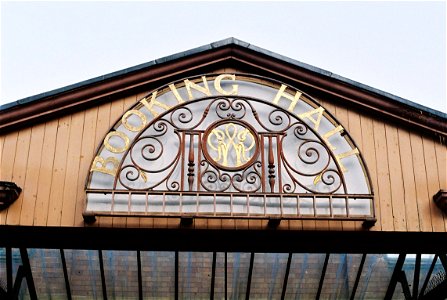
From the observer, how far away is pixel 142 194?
34.1ft

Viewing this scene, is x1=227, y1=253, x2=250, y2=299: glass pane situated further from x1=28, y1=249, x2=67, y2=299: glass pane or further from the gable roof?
the gable roof

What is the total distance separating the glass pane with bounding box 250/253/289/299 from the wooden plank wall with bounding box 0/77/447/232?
2.14 metres

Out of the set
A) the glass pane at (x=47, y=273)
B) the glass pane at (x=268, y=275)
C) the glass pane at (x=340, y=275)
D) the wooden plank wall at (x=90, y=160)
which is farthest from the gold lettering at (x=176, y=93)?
the glass pane at (x=340, y=275)

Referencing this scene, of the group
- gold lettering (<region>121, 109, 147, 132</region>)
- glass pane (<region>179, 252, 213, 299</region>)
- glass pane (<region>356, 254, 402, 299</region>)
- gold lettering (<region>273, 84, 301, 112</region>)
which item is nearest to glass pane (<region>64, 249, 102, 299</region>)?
glass pane (<region>179, 252, 213, 299</region>)

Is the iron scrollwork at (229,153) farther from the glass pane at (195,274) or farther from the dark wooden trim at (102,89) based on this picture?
the glass pane at (195,274)

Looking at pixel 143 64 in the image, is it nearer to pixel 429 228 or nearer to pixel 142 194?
pixel 142 194

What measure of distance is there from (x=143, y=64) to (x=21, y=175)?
2.56m

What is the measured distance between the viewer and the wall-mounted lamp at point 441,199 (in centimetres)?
1048

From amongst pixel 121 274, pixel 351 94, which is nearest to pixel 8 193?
pixel 121 274

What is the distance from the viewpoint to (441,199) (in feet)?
34.5

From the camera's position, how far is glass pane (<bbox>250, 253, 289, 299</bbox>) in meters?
12.4

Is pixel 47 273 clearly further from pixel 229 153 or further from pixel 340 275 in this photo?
pixel 340 275

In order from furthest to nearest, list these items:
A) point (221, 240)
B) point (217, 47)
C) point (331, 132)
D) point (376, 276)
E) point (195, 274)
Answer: point (376, 276), point (195, 274), point (217, 47), point (331, 132), point (221, 240)

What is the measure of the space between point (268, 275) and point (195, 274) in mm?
1309
